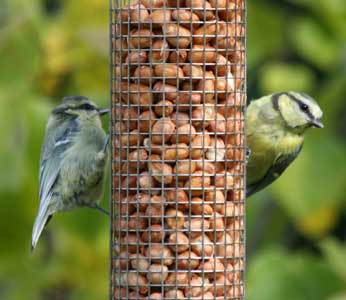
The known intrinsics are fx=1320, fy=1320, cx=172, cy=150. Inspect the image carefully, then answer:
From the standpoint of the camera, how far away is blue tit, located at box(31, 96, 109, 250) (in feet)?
25.5

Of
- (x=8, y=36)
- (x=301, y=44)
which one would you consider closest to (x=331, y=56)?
(x=301, y=44)

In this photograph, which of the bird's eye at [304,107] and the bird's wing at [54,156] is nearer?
the bird's wing at [54,156]

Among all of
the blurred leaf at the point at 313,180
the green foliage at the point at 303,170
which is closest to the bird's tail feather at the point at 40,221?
the green foliage at the point at 303,170

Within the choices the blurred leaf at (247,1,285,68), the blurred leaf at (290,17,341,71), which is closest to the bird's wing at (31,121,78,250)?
the blurred leaf at (247,1,285,68)

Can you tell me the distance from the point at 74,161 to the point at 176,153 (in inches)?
48.6

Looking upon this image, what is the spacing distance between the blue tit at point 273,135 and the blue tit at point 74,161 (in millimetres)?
1014

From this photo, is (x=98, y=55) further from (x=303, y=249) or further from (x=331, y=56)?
(x=303, y=249)

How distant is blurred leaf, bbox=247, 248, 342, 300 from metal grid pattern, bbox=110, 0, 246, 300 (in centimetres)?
255

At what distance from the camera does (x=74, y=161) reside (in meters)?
7.80

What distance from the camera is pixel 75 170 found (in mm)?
7797

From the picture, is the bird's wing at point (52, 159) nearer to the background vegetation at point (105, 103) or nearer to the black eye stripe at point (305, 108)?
the background vegetation at point (105, 103)

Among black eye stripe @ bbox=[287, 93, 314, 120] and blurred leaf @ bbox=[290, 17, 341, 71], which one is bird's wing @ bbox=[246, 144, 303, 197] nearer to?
black eye stripe @ bbox=[287, 93, 314, 120]

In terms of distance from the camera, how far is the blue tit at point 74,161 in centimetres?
777

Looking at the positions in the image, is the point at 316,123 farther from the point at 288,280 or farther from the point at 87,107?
the point at 288,280
